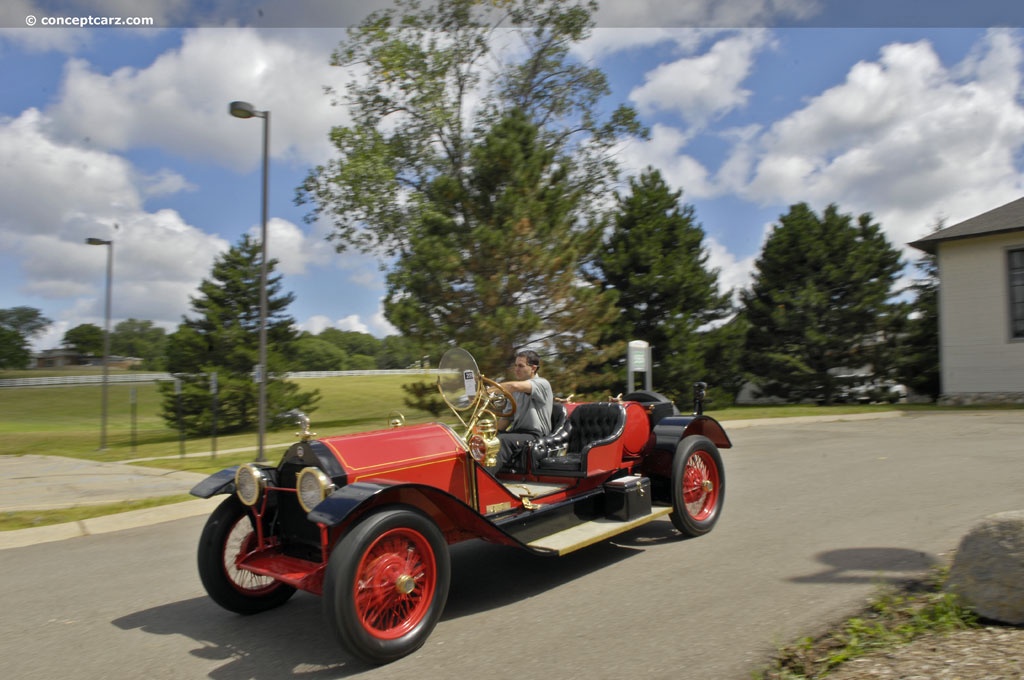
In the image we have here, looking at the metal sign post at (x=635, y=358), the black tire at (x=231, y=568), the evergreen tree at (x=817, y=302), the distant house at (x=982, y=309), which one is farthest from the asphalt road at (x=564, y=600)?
the evergreen tree at (x=817, y=302)

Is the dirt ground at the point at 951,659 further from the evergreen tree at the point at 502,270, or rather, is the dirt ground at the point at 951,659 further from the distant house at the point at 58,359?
the distant house at the point at 58,359

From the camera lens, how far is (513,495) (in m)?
5.01

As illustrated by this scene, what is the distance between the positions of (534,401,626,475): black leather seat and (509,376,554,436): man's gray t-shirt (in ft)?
0.52

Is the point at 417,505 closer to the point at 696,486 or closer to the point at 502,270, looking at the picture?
the point at 696,486

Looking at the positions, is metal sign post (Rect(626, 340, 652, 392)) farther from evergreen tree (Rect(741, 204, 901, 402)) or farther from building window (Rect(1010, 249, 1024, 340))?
building window (Rect(1010, 249, 1024, 340))

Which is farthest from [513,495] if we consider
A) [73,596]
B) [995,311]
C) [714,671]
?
[995,311]

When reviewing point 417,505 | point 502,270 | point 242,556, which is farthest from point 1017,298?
point 242,556

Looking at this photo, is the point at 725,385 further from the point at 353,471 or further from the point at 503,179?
the point at 353,471

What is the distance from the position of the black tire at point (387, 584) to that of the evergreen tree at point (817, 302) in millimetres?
25344

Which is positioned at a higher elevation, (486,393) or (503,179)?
(503,179)

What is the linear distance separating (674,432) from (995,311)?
22.4m

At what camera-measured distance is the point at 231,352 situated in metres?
30.7

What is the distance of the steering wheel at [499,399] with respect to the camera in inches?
223

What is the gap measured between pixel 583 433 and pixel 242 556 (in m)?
3.06
